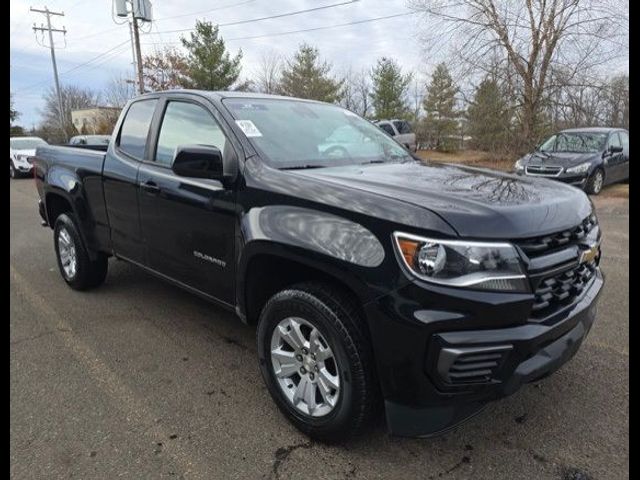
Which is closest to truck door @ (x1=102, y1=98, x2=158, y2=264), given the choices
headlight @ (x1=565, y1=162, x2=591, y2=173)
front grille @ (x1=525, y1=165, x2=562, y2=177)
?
front grille @ (x1=525, y1=165, x2=562, y2=177)

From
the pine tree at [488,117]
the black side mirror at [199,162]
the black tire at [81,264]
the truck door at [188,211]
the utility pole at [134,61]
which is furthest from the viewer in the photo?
the black tire at [81,264]

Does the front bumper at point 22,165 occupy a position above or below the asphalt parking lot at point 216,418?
above

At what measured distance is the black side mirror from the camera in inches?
104

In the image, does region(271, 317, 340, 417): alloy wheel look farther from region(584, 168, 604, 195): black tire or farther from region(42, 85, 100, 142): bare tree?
region(584, 168, 604, 195): black tire

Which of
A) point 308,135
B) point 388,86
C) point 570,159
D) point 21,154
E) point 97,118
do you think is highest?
point 21,154

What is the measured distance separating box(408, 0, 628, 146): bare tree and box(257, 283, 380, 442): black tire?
1813 mm

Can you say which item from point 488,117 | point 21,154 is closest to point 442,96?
point 488,117

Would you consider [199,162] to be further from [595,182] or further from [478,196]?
[595,182]

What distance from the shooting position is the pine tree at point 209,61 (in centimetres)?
339

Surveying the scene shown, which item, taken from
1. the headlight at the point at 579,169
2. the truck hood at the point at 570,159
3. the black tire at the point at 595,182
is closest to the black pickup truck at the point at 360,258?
the truck hood at the point at 570,159

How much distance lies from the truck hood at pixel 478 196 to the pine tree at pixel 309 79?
125 cm

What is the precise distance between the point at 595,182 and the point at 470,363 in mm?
10499

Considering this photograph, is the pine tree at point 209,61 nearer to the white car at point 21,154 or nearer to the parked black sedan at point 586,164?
the parked black sedan at point 586,164

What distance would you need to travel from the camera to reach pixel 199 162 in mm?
2693
